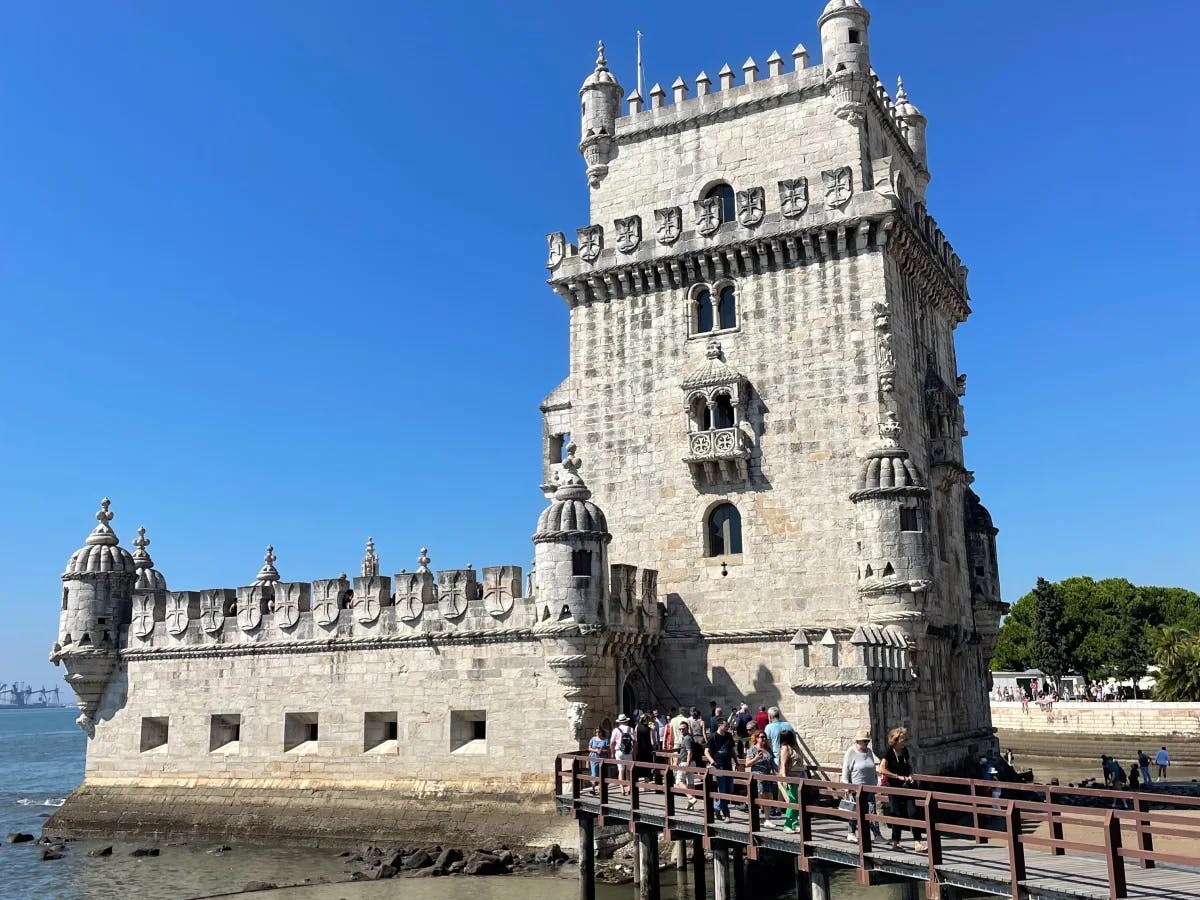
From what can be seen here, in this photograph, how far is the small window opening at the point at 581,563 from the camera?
25812 millimetres

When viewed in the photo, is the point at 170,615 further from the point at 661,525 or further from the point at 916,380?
the point at 916,380

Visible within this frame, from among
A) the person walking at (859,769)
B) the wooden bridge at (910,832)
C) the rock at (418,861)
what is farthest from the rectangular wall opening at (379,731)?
the person walking at (859,769)

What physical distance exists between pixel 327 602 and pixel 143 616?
643 cm

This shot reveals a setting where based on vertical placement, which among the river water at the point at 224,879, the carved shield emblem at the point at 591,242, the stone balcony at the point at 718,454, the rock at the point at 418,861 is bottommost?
the river water at the point at 224,879

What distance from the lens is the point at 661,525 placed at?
29516mm

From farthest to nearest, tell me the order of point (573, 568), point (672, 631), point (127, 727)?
1. point (127, 727)
2. point (672, 631)
3. point (573, 568)

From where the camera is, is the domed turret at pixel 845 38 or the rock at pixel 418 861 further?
the domed turret at pixel 845 38

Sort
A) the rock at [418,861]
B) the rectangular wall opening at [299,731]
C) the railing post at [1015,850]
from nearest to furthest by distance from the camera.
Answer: the railing post at [1015,850], the rock at [418,861], the rectangular wall opening at [299,731]

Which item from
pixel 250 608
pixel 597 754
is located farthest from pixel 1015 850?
pixel 250 608

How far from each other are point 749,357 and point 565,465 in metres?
6.13

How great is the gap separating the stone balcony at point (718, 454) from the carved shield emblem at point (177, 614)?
592 inches

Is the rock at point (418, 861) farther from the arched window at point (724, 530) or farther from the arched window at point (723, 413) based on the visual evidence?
the arched window at point (723, 413)

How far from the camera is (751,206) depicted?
97.1 feet

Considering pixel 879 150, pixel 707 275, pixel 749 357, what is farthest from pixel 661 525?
pixel 879 150
